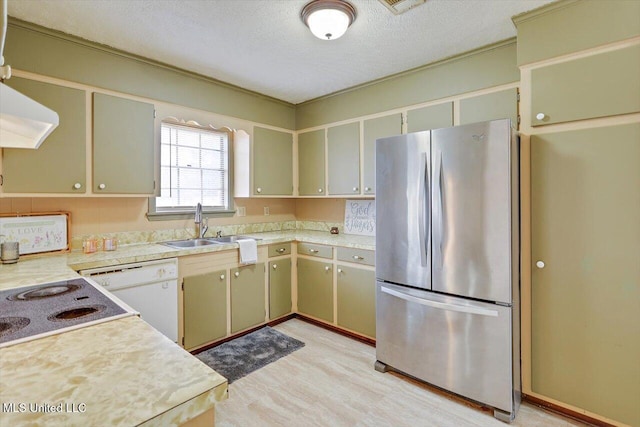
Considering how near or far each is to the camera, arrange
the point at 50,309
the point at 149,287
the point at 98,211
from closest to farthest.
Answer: the point at 50,309 → the point at 149,287 → the point at 98,211

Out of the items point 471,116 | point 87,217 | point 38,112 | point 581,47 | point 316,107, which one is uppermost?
point 316,107

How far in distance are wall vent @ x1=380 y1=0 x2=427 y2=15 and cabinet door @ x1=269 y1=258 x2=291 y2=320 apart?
2.41 meters

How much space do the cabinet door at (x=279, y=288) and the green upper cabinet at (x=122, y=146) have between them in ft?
4.55

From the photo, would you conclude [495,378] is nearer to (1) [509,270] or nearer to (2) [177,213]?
(1) [509,270]

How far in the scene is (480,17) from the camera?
7.02 feet

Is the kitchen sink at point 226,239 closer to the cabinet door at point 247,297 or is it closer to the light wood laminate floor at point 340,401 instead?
the cabinet door at point 247,297

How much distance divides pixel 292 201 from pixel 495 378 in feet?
9.91

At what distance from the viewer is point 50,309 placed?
1.24 metres

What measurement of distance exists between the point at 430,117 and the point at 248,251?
6.67 ft

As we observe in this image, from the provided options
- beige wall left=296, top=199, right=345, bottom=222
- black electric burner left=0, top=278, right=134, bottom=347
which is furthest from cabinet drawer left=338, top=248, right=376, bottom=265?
black electric burner left=0, top=278, right=134, bottom=347

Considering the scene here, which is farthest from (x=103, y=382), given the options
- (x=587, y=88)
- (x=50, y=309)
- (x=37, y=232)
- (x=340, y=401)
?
(x=587, y=88)

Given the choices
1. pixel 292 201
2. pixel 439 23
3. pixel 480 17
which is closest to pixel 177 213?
pixel 292 201

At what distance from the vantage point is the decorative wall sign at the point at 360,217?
11.7 ft

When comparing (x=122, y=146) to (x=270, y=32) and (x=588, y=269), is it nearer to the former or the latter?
(x=270, y=32)
